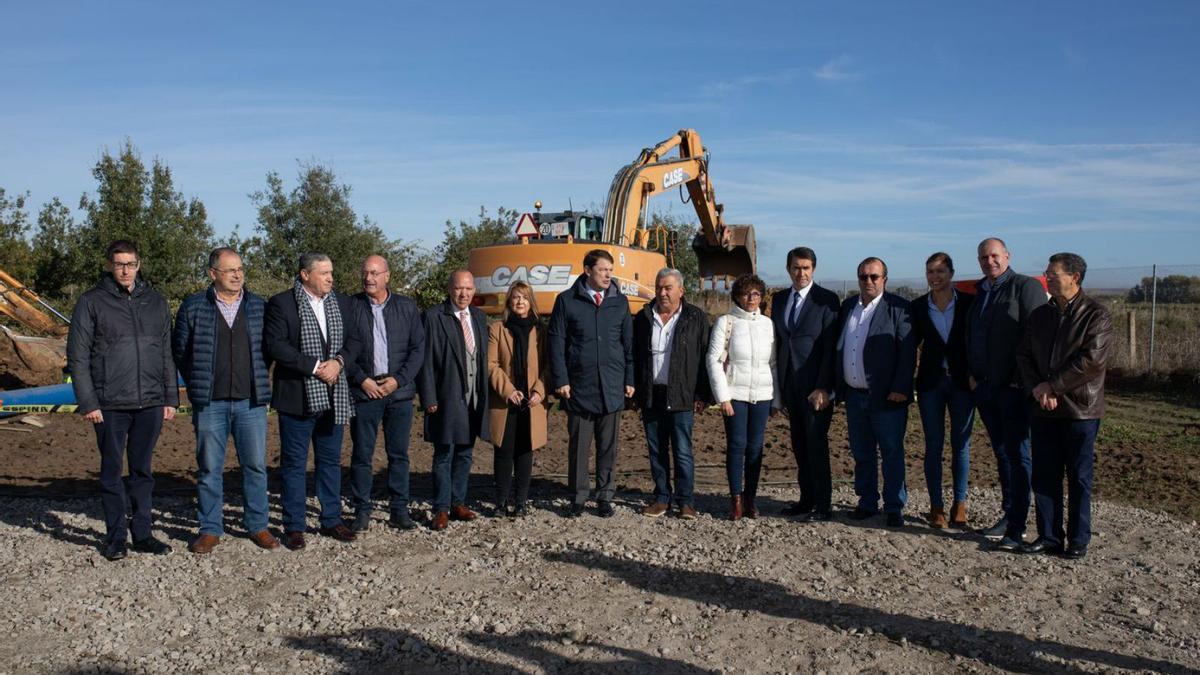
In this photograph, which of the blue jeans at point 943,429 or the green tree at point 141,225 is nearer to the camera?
the blue jeans at point 943,429

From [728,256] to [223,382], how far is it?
49.8 feet

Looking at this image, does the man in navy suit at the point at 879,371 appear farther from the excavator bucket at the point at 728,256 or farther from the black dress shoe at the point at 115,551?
the excavator bucket at the point at 728,256

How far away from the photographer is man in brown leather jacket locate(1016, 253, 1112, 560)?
19.7ft

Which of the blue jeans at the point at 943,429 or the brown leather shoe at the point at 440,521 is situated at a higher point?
the blue jeans at the point at 943,429

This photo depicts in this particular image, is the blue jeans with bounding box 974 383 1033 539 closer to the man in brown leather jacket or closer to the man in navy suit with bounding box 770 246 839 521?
the man in brown leather jacket

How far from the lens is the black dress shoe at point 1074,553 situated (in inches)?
246

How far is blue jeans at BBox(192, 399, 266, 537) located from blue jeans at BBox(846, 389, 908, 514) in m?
4.11

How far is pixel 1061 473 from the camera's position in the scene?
629 cm

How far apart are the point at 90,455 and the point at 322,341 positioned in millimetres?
5257

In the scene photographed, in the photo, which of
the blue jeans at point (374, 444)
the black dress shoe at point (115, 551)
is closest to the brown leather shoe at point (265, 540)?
the blue jeans at point (374, 444)

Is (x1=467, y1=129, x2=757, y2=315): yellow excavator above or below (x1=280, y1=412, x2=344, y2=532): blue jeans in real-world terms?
above

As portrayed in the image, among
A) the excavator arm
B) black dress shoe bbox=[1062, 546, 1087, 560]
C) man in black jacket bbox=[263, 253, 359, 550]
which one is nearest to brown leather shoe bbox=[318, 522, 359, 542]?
man in black jacket bbox=[263, 253, 359, 550]

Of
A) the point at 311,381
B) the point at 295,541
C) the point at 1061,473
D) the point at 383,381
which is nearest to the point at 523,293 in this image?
the point at 383,381

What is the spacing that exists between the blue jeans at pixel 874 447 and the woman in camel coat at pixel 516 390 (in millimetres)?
2305
